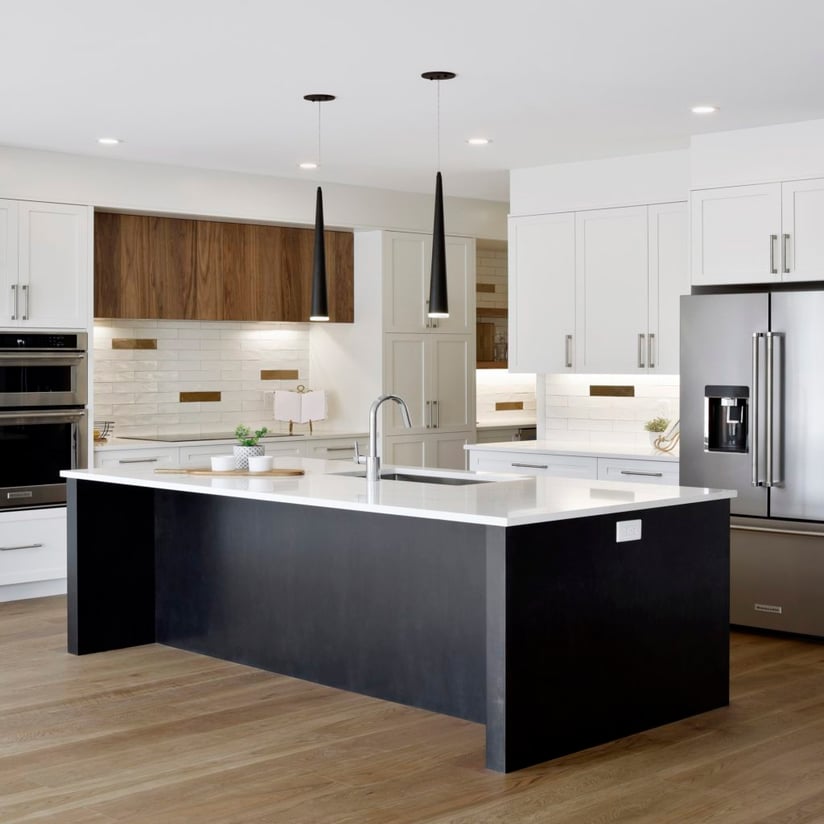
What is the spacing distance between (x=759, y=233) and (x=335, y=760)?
3.50 m

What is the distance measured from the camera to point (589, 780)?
3.77 m

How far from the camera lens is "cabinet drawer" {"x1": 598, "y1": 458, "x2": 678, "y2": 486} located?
639 cm

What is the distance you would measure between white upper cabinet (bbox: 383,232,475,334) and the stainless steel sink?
2.80 metres

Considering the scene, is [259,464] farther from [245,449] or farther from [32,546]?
[32,546]

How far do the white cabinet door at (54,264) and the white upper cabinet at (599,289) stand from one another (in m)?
2.47

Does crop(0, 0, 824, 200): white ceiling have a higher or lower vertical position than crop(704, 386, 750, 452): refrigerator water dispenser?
higher

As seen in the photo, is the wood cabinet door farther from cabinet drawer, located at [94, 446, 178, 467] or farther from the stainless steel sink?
the stainless steel sink

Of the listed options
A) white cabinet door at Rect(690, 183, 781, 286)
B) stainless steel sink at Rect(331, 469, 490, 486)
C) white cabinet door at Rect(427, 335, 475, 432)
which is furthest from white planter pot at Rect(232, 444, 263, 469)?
white cabinet door at Rect(427, 335, 475, 432)

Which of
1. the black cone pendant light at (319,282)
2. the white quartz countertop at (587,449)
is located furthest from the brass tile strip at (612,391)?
the black cone pendant light at (319,282)

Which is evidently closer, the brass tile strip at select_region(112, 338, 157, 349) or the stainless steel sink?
the stainless steel sink

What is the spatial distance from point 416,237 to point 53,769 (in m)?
5.13

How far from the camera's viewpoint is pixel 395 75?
4.99 meters

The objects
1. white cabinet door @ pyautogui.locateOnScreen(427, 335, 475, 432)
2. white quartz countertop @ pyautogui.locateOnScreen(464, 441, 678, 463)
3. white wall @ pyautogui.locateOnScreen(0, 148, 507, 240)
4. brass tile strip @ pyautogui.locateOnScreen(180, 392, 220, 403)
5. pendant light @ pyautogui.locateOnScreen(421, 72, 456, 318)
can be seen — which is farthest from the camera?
white cabinet door @ pyautogui.locateOnScreen(427, 335, 475, 432)

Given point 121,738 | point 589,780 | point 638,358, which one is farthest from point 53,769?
point 638,358
